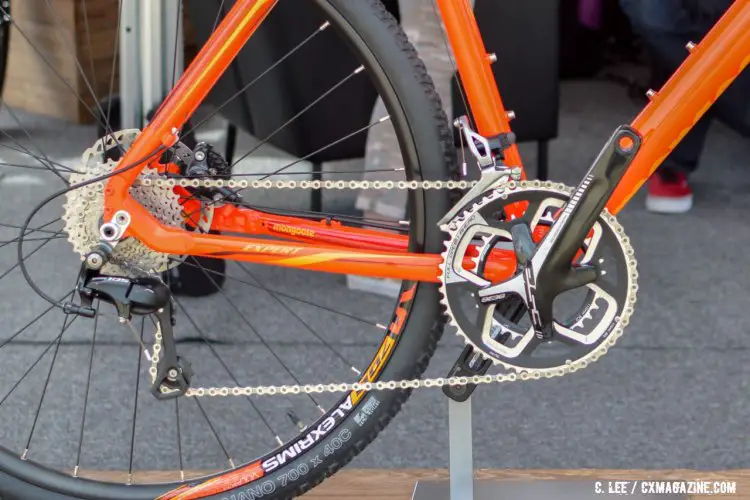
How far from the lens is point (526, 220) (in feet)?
4.44

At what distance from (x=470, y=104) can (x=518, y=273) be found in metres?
0.23

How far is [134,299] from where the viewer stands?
1.38 metres

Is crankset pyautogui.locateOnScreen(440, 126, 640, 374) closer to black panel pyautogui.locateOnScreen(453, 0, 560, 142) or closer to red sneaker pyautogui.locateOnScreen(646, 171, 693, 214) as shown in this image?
black panel pyautogui.locateOnScreen(453, 0, 560, 142)

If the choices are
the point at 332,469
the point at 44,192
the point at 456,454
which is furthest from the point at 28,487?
the point at 44,192

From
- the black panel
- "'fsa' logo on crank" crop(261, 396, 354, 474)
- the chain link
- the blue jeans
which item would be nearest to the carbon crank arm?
the chain link

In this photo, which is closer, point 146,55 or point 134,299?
point 134,299

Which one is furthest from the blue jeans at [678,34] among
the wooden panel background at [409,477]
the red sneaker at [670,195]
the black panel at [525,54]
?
the wooden panel background at [409,477]

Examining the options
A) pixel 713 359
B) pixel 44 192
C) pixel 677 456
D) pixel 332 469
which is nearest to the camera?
pixel 332 469

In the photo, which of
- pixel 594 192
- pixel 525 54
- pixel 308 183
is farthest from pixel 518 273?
pixel 525 54

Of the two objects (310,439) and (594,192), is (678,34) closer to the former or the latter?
(594,192)

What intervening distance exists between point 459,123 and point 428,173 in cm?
7

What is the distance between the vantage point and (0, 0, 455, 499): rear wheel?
53.6 inches

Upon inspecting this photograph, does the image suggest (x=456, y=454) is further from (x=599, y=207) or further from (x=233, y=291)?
(x=233, y=291)

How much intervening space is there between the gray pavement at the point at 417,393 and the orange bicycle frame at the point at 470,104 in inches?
18.8
